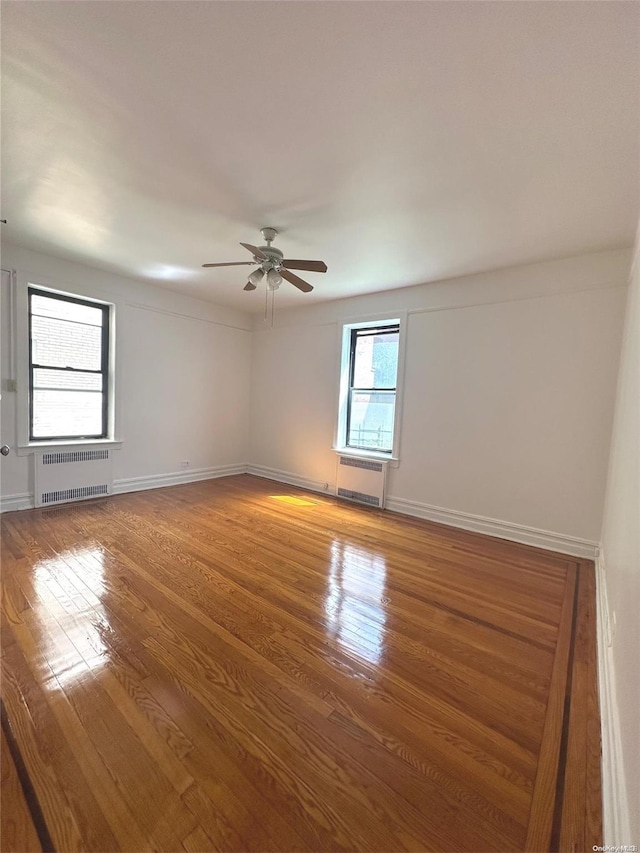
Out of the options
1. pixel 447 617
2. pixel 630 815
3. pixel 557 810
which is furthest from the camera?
pixel 447 617

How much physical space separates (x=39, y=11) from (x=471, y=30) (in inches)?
66.2

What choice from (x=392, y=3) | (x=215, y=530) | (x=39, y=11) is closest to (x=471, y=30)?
(x=392, y=3)

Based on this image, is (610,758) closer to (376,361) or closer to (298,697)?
(298,697)

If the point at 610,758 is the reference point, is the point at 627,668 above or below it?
above

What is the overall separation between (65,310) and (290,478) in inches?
145

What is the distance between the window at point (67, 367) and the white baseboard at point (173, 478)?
0.71 metres

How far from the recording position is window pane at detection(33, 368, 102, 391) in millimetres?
3896

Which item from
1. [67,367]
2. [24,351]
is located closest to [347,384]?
[67,367]

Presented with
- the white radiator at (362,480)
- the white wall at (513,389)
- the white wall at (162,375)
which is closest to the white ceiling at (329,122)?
the white wall at (513,389)

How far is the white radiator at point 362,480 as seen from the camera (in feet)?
14.5

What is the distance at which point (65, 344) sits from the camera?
4.10 meters

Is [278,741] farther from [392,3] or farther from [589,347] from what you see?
[589,347]

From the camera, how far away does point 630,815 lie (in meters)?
0.95

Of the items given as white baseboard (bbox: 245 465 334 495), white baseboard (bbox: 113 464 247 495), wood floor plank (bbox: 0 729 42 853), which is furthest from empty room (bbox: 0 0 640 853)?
white baseboard (bbox: 245 465 334 495)
